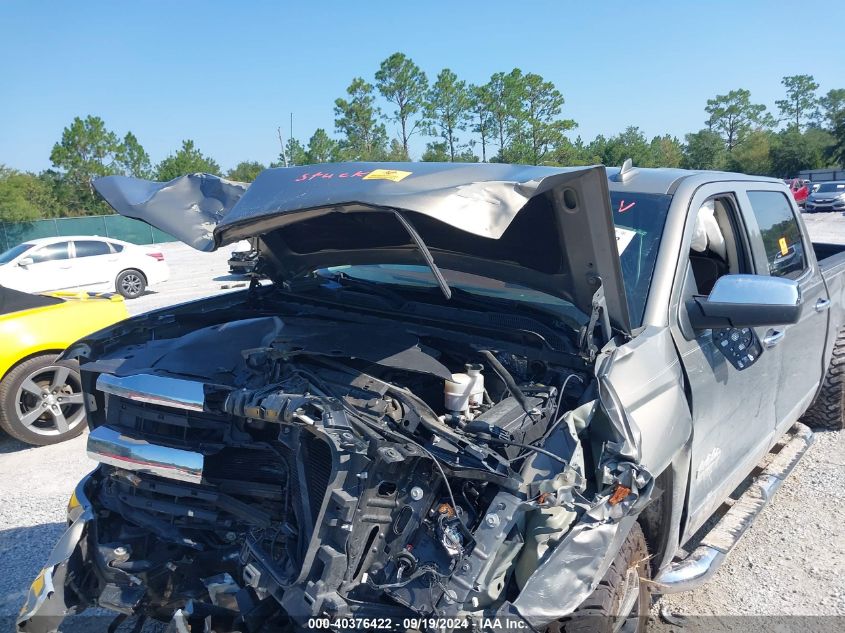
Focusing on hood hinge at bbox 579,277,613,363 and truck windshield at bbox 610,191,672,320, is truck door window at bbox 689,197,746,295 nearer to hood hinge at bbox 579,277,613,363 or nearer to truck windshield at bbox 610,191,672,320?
truck windshield at bbox 610,191,672,320

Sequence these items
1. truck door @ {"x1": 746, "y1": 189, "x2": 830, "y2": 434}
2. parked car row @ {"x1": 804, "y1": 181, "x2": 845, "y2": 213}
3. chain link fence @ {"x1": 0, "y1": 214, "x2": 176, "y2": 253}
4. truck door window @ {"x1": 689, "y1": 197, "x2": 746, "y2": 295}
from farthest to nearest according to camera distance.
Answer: chain link fence @ {"x1": 0, "y1": 214, "x2": 176, "y2": 253}
parked car row @ {"x1": 804, "y1": 181, "x2": 845, "y2": 213}
truck door @ {"x1": 746, "y1": 189, "x2": 830, "y2": 434}
truck door window @ {"x1": 689, "y1": 197, "x2": 746, "y2": 295}

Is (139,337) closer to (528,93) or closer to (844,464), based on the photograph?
(844,464)

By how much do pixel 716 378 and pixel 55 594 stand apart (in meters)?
2.85

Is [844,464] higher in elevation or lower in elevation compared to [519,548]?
lower

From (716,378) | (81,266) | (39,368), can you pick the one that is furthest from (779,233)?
(81,266)

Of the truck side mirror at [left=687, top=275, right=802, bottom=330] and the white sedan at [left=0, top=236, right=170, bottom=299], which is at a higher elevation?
the truck side mirror at [left=687, top=275, right=802, bottom=330]

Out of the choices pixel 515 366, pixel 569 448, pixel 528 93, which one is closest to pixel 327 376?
pixel 515 366

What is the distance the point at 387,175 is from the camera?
2.30 meters

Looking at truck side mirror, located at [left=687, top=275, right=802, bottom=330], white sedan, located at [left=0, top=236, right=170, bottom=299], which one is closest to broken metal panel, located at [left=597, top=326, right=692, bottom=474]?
truck side mirror, located at [left=687, top=275, right=802, bottom=330]

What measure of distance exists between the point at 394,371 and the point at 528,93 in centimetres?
5754

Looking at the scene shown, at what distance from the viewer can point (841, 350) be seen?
4738mm

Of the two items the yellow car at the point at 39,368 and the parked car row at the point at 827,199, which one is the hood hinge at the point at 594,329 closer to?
the yellow car at the point at 39,368

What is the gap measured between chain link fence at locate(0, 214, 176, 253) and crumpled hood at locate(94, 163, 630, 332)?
31801 mm

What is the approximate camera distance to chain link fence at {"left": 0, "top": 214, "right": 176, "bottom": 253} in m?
33.8
